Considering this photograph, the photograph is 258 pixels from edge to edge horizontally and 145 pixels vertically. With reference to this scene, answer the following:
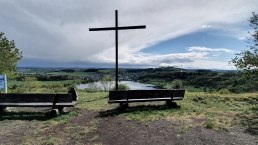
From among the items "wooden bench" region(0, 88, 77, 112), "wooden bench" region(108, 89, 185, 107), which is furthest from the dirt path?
"wooden bench" region(108, 89, 185, 107)

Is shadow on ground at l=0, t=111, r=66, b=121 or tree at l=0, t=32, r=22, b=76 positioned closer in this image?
shadow on ground at l=0, t=111, r=66, b=121

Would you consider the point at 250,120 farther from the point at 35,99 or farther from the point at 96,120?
the point at 35,99

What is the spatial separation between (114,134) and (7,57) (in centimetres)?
1801

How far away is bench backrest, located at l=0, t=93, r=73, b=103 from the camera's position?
40.7 ft

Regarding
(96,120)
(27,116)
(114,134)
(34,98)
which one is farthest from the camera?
(34,98)

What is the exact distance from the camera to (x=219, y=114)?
41.2ft

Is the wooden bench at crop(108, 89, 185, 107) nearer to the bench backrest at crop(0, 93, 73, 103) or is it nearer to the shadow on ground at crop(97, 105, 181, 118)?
the shadow on ground at crop(97, 105, 181, 118)

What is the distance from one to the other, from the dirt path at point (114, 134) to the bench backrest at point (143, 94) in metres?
1.94

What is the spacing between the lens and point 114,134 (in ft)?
30.5

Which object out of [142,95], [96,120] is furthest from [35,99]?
[142,95]

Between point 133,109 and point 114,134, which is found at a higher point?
point 133,109

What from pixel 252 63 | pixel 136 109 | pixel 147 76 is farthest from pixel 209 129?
pixel 147 76

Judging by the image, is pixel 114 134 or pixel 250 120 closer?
pixel 114 134

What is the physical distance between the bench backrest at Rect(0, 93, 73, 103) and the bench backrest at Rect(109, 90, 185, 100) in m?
2.08
